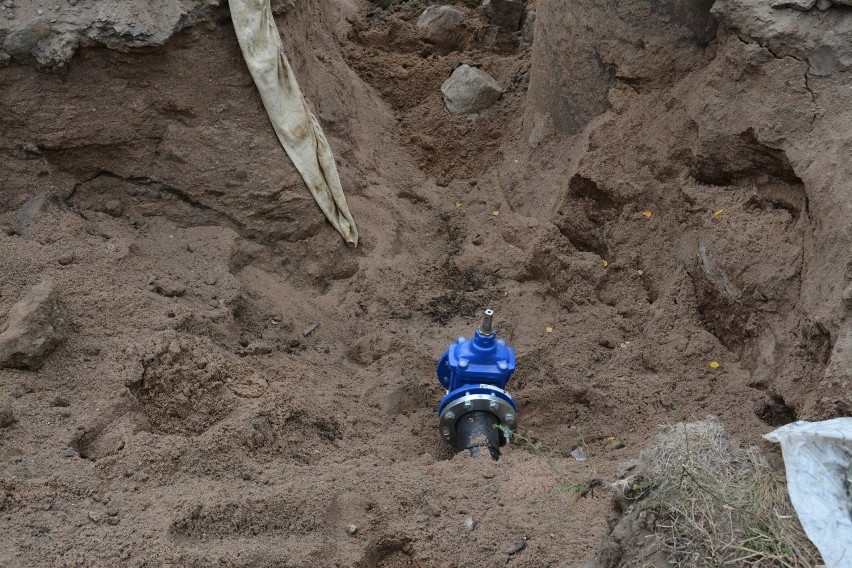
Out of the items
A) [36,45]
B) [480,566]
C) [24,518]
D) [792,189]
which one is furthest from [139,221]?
[792,189]

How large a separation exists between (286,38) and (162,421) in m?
2.17

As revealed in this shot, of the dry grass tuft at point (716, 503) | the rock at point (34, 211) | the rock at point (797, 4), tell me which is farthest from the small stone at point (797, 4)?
the rock at point (34, 211)

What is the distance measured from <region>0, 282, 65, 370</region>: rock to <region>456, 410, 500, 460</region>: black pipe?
1413mm

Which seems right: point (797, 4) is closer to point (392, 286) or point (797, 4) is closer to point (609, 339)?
point (609, 339)

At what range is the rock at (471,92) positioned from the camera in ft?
17.4

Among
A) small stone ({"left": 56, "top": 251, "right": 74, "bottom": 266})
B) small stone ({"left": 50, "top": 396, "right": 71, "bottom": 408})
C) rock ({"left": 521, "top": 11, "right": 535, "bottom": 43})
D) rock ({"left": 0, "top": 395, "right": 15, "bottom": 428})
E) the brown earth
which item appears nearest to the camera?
the brown earth

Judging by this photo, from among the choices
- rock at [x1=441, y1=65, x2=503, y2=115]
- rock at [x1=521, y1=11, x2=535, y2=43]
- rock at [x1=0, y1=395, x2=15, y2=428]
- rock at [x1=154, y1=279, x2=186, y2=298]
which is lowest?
rock at [x1=0, y1=395, x2=15, y2=428]

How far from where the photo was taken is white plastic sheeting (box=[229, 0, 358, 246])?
3840 mm

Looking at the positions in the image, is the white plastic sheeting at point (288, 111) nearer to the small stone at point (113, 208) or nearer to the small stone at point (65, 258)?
the small stone at point (113, 208)

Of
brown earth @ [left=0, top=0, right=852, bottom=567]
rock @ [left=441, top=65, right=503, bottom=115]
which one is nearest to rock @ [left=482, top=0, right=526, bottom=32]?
rock @ [left=441, top=65, right=503, bottom=115]

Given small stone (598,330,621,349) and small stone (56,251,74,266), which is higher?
small stone (56,251,74,266)

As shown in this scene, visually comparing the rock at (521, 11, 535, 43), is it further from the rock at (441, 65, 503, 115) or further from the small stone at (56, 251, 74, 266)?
the small stone at (56, 251, 74, 266)

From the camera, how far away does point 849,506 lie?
5.92 ft

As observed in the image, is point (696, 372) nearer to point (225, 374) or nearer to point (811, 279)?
point (811, 279)
